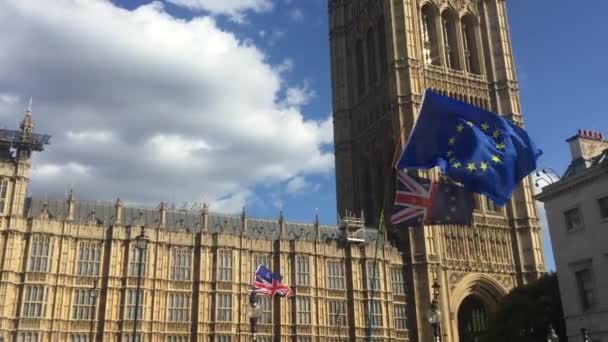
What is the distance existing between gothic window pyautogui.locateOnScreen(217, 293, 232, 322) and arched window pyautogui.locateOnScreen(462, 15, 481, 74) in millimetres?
45397

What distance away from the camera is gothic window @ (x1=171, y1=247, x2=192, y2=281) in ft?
187

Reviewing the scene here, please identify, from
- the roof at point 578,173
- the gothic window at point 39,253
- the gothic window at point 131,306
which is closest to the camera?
the roof at point 578,173

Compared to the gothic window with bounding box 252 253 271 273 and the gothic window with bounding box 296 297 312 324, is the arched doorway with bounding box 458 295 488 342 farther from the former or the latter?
the gothic window with bounding box 252 253 271 273

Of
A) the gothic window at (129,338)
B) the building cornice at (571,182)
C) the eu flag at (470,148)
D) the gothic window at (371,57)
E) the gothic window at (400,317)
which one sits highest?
the gothic window at (371,57)

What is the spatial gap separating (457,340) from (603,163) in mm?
37601

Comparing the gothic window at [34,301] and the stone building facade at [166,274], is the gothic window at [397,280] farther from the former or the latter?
the gothic window at [34,301]

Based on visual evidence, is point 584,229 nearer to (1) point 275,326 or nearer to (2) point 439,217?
(2) point 439,217

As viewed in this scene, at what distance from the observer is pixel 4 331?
1928 inches

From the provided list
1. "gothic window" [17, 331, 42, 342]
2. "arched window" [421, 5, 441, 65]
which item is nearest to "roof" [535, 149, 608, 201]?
"gothic window" [17, 331, 42, 342]

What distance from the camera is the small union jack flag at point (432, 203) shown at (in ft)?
84.0

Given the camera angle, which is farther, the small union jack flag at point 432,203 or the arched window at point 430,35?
the arched window at point 430,35

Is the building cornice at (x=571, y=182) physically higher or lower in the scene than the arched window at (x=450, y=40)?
lower

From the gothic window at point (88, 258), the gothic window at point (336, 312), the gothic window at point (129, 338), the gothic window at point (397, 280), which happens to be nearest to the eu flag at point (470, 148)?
the gothic window at point (129, 338)

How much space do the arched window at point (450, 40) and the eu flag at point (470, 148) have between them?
58.7m
